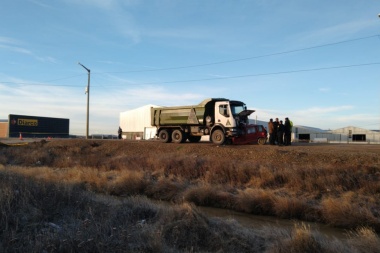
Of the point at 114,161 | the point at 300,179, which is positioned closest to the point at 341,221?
the point at 300,179

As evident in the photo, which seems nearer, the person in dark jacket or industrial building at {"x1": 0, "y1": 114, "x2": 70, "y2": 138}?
the person in dark jacket

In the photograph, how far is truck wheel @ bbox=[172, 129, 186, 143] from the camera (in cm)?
2319

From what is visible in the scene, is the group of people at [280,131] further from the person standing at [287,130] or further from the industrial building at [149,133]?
the industrial building at [149,133]

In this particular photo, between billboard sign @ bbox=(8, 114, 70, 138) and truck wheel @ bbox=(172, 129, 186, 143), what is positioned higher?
billboard sign @ bbox=(8, 114, 70, 138)

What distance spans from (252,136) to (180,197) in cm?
954

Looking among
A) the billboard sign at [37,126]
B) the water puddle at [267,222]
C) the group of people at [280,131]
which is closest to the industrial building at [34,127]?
the billboard sign at [37,126]

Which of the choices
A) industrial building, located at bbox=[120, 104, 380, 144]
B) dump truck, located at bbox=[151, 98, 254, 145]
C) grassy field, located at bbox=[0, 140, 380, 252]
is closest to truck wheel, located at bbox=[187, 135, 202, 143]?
dump truck, located at bbox=[151, 98, 254, 145]

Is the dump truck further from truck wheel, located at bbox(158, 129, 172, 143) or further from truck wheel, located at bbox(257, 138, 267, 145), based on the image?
truck wheel, located at bbox(257, 138, 267, 145)

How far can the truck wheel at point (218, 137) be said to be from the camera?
69.2ft

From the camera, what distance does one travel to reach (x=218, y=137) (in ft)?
70.0

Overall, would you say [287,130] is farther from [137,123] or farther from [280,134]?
[137,123]

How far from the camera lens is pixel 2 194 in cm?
758

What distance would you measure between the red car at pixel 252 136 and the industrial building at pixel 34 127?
5076 centimetres

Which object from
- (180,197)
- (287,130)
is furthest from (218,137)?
(180,197)
